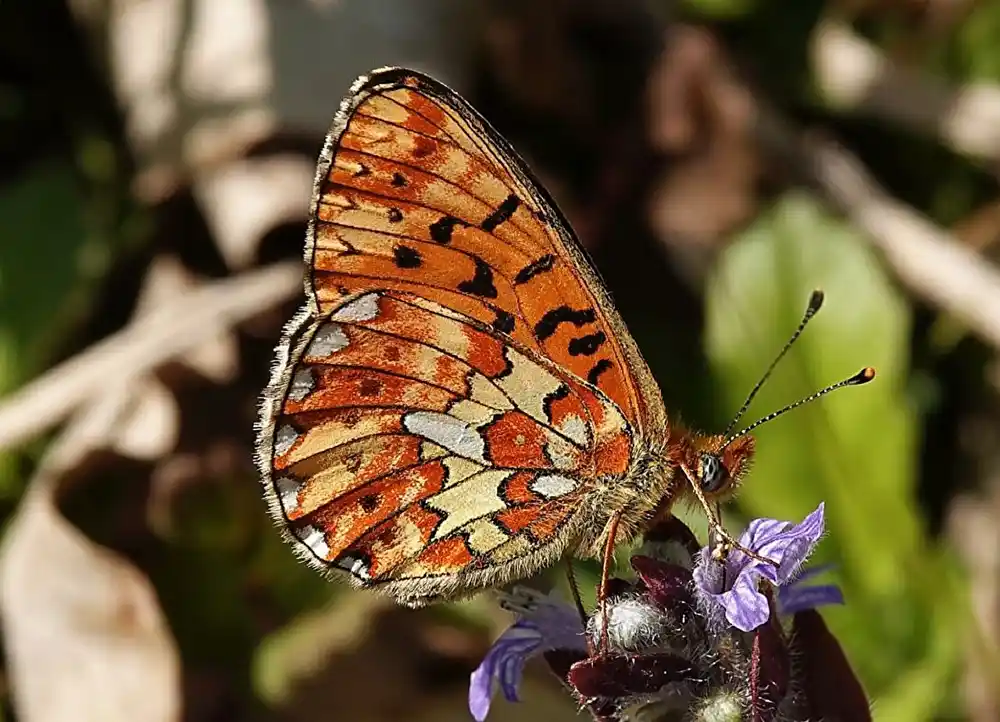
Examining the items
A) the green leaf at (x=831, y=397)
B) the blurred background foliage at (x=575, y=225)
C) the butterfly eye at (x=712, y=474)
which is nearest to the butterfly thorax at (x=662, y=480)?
the butterfly eye at (x=712, y=474)

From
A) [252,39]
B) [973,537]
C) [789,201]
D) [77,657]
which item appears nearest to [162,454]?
[77,657]

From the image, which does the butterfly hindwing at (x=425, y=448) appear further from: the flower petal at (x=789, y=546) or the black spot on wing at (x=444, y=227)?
the flower petal at (x=789, y=546)

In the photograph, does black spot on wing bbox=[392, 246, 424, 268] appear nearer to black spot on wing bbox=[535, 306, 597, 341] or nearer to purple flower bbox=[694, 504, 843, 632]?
black spot on wing bbox=[535, 306, 597, 341]

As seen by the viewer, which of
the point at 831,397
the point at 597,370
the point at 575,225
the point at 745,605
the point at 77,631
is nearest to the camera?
the point at 745,605

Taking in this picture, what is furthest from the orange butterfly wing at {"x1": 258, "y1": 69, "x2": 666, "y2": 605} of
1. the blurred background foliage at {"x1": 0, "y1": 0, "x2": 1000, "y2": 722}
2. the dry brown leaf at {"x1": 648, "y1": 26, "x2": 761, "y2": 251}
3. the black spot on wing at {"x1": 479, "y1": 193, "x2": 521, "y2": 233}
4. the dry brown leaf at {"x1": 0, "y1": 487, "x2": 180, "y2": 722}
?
the dry brown leaf at {"x1": 648, "y1": 26, "x2": 761, "y2": 251}

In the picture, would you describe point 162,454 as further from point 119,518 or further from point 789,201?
point 789,201

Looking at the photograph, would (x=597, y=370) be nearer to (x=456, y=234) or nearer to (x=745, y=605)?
(x=456, y=234)

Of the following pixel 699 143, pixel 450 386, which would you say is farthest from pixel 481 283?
pixel 699 143
